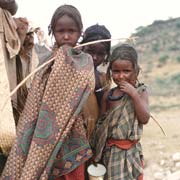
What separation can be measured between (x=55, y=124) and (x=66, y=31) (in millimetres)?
479

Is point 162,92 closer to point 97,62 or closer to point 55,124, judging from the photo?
point 97,62

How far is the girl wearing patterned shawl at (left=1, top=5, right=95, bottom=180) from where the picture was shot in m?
2.41

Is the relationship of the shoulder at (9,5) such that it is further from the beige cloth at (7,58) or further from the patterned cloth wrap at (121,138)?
the patterned cloth wrap at (121,138)

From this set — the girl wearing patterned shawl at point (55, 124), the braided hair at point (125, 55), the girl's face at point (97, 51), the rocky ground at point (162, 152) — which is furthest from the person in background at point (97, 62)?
the rocky ground at point (162, 152)

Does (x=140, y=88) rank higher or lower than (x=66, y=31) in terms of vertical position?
lower

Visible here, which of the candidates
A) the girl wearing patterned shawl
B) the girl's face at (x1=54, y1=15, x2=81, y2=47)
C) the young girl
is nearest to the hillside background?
the young girl

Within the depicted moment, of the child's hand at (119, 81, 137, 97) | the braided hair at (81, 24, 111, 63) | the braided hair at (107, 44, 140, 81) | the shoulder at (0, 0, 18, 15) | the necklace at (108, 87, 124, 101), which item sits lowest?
the necklace at (108, 87, 124, 101)

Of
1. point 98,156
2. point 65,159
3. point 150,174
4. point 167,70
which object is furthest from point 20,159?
point 167,70

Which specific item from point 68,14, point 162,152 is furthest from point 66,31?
point 162,152

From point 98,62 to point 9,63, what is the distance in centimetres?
52

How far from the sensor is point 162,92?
23188 millimetres

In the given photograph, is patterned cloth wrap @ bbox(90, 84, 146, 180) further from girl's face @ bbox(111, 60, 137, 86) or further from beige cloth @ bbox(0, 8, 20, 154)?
beige cloth @ bbox(0, 8, 20, 154)

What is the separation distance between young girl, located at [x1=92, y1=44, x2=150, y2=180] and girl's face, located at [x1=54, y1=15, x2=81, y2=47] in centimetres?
36

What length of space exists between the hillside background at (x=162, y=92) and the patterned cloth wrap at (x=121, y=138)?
277 millimetres
